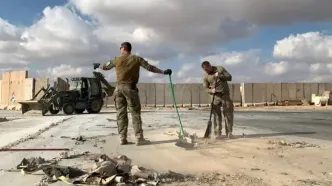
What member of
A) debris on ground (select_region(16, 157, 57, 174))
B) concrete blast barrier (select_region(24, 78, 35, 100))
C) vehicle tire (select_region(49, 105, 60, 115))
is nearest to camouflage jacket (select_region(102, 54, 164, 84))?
debris on ground (select_region(16, 157, 57, 174))

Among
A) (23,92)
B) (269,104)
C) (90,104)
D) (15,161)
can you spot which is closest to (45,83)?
(23,92)

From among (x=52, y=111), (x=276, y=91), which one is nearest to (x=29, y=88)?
(x=52, y=111)

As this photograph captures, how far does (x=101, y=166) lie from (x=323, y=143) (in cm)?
559

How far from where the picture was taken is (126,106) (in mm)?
8680

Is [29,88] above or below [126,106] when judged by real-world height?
above

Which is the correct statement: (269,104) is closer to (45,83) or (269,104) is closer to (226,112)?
(45,83)

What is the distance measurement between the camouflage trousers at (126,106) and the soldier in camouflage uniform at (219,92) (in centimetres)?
217

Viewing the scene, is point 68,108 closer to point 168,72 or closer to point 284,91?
point 168,72

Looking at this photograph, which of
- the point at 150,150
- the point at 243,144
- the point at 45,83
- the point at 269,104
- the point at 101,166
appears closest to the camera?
the point at 101,166

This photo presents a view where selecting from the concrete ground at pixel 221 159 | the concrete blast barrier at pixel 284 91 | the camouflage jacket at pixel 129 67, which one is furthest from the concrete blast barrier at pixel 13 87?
the camouflage jacket at pixel 129 67

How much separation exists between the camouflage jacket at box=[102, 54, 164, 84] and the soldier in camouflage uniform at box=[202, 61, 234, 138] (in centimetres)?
189

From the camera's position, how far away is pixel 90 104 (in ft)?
89.6

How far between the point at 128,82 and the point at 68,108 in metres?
18.6

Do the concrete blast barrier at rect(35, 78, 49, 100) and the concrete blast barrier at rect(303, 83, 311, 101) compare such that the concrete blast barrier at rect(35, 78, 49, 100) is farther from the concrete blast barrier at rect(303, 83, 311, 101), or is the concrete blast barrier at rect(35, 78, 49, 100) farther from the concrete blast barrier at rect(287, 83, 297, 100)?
the concrete blast barrier at rect(303, 83, 311, 101)
